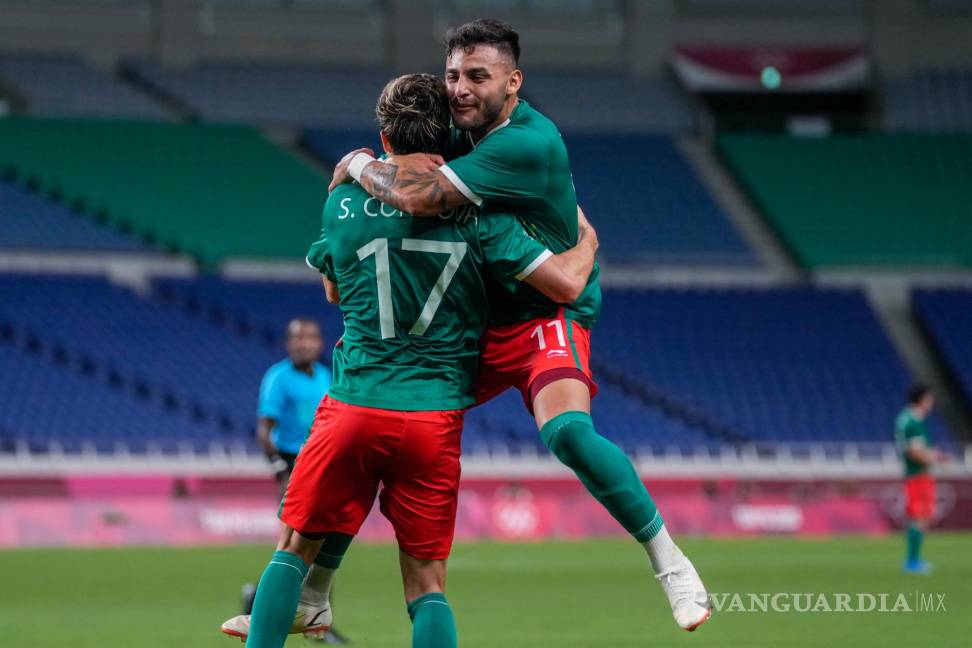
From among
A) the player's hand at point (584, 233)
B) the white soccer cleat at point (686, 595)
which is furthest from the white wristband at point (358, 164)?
the white soccer cleat at point (686, 595)

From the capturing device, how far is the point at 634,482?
6.82 meters

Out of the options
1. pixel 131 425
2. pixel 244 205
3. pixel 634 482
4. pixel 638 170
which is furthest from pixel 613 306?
pixel 634 482

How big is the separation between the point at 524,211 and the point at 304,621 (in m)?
1.98

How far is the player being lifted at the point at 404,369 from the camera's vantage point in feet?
21.4

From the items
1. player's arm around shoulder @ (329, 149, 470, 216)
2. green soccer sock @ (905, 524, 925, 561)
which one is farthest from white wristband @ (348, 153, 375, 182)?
green soccer sock @ (905, 524, 925, 561)

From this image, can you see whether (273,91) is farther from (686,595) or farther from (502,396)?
(686,595)

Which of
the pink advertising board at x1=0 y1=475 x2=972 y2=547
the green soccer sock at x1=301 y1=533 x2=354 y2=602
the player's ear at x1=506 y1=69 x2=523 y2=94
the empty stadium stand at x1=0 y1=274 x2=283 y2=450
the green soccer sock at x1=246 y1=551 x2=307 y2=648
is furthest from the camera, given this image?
the empty stadium stand at x1=0 y1=274 x2=283 y2=450

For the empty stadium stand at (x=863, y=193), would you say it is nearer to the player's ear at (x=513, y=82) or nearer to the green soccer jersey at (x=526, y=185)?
the green soccer jersey at (x=526, y=185)

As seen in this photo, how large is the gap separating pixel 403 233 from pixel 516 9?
99.2 ft

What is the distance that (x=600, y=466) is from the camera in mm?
6730

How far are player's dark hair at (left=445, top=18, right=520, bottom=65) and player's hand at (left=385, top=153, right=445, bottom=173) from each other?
512 millimetres

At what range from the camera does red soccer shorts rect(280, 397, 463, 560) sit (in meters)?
6.54

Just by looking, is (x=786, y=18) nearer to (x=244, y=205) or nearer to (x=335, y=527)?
(x=244, y=205)

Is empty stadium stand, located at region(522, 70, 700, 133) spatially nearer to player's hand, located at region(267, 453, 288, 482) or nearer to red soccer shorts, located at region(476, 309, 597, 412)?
player's hand, located at region(267, 453, 288, 482)
